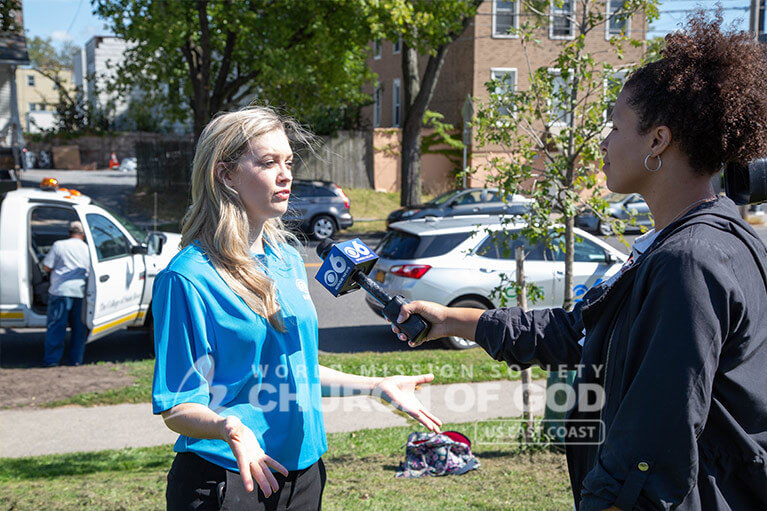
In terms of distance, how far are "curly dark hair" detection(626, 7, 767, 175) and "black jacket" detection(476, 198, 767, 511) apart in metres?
0.15

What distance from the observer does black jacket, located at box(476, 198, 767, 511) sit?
5.52 feet

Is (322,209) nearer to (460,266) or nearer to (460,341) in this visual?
(460,266)

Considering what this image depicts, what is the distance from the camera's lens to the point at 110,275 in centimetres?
852

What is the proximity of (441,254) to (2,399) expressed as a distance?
5.47m

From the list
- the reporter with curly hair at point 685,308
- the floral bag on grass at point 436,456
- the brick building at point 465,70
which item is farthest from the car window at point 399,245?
the brick building at point 465,70

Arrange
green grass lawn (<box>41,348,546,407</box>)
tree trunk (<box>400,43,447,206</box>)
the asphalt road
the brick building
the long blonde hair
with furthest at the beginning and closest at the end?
the brick building < tree trunk (<box>400,43,447,206</box>) < the asphalt road < green grass lawn (<box>41,348,546,407</box>) < the long blonde hair

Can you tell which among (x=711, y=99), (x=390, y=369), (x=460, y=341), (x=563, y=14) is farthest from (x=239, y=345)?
(x=460, y=341)

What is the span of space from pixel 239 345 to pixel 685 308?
4.38ft

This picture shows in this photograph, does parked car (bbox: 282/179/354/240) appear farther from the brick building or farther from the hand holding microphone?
the hand holding microphone

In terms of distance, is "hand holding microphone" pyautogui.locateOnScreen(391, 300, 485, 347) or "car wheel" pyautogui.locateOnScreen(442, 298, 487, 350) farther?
"car wheel" pyautogui.locateOnScreen(442, 298, 487, 350)

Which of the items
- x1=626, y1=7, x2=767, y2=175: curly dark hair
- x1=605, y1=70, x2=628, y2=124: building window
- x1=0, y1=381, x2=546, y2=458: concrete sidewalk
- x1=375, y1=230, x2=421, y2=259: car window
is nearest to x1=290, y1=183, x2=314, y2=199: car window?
x1=375, y1=230, x2=421, y2=259: car window

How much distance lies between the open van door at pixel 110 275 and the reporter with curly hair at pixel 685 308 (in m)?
7.25

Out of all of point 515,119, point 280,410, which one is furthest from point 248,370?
point 515,119

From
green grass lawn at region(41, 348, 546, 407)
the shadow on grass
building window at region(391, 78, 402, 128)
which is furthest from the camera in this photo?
building window at region(391, 78, 402, 128)
